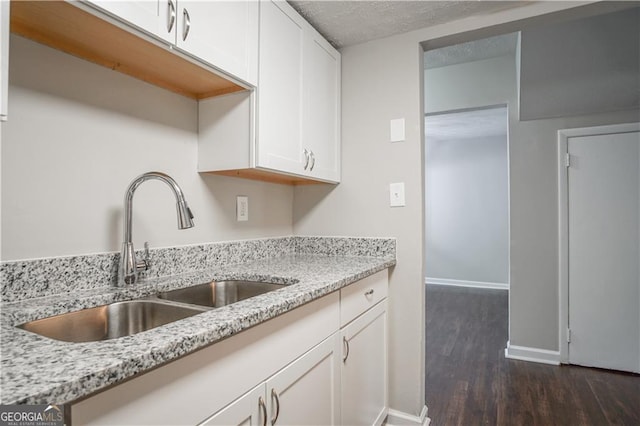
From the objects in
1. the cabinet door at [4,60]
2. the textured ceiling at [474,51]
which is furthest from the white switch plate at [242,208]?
the textured ceiling at [474,51]

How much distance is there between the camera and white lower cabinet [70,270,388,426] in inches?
26.0

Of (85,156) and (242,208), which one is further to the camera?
(242,208)

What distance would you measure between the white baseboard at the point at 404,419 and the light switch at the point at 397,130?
1.47m

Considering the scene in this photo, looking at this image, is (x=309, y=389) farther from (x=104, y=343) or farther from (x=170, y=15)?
(x=170, y=15)

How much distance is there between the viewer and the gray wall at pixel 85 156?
3.27ft

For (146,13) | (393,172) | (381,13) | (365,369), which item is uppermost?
(381,13)

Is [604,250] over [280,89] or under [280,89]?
under

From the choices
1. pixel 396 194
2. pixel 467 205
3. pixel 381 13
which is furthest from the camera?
pixel 467 205

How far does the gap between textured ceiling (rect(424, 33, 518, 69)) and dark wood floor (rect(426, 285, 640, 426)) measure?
249cm

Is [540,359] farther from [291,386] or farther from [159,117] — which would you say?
[159,117]

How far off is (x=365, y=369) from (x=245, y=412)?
86 cm

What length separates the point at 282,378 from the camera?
1017 millimetres

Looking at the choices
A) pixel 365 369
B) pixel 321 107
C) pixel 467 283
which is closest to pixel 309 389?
pixel 365 369

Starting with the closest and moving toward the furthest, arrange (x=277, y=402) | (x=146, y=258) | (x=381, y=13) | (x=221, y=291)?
(x=277, y=402), (x=146, y=258), (x=221, y=291), (x=381, y=13)
